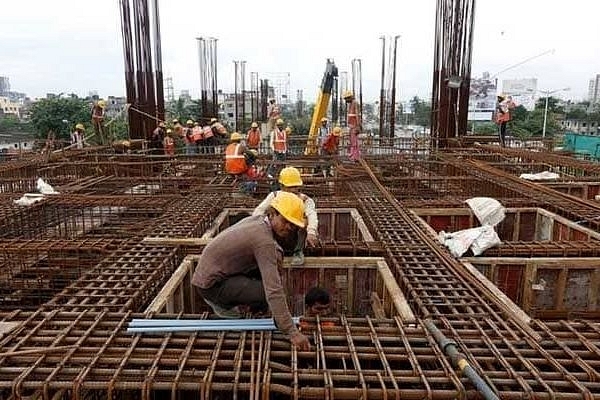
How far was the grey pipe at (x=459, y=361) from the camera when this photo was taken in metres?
2.58

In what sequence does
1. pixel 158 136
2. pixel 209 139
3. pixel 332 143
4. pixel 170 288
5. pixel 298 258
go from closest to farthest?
1. pixel 170 288
2. pixel 298 258
3. pixel 332 143
4. pixel 209 139
5. pixel 158 136

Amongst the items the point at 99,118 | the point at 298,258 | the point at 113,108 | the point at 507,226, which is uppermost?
the point at 113,108

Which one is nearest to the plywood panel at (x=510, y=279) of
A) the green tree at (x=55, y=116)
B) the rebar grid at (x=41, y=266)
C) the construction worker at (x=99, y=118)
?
the rebar grid at (x=41, y=266)

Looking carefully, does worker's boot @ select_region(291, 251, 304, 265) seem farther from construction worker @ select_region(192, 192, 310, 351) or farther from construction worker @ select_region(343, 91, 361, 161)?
construction worker @ select_region(343, 91, 361, 161)

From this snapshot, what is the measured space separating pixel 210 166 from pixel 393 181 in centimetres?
465

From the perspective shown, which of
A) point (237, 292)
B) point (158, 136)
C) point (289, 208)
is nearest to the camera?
point (289, 208)

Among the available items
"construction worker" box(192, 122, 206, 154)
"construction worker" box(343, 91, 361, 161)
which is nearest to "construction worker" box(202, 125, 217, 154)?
"construction worker" box(192, 122, 206, 154)

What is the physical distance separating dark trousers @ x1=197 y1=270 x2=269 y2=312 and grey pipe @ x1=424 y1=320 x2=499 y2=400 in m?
1.25

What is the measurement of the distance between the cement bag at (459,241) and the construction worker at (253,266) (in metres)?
2.53

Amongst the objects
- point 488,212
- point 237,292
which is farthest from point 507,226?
point 237,292

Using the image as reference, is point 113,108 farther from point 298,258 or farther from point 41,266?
point 298,258

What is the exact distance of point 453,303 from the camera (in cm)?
400

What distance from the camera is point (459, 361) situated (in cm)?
289

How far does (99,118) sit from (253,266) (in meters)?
13.5
